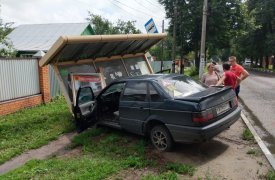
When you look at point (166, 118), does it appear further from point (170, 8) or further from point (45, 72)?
point (170, 8)

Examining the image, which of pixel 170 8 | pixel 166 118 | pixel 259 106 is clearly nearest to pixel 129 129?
pixel 166 118

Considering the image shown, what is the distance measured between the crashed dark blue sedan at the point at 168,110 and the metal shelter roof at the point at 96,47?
1686 mm

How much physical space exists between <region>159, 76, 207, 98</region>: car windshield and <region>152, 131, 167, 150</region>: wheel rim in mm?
807

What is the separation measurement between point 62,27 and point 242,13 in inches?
674

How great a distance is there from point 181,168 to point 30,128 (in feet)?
16.8

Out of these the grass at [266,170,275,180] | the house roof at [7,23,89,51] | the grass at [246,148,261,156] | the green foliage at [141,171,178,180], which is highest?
the house roof at [7,23,89,51]

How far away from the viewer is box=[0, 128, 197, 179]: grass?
484 cm

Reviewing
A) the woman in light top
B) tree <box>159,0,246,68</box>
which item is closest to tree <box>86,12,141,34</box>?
tree <box>159,0,246,68</box>

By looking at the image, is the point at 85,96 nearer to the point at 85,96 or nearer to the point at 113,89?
the point at 85,96

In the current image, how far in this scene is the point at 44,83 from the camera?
11508 mm

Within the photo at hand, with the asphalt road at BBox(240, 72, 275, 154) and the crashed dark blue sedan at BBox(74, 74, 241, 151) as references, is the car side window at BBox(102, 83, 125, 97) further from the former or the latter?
the asphalt road at BBox(240, 72, 275, 154)

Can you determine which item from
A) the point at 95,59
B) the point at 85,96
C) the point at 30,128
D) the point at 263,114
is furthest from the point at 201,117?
the point at 95,59

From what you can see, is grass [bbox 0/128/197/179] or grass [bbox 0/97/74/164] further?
grass [bbox 0/97/74/164]

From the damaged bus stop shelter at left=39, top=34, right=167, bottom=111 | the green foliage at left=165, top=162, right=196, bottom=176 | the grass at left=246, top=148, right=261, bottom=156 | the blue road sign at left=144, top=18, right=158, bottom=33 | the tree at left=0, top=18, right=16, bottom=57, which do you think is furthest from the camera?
the tree at left=0, top=18, right=16, bottom=57
